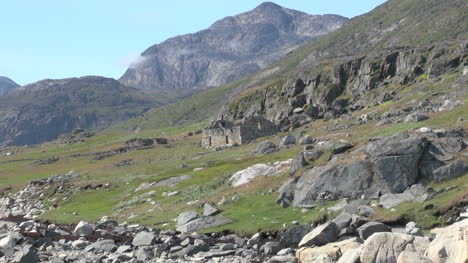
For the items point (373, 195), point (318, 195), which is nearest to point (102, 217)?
point (318, 195)

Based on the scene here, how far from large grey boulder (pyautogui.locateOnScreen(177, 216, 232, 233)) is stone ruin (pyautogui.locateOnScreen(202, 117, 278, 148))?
281ft

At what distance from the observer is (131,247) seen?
37.4m

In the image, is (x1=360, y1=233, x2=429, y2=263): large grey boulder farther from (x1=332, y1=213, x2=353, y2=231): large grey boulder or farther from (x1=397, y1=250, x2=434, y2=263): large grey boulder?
(x1=332, y1=213, x2=353, y2=231): large grey boulder

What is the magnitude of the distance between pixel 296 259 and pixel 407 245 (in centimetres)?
774

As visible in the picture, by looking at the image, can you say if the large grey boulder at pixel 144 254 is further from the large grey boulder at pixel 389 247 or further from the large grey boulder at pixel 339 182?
the large grey boulder at pixel 389 247

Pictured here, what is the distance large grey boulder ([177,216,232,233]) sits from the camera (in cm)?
4296

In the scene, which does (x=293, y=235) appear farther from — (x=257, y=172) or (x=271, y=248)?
(x=257, y=172)

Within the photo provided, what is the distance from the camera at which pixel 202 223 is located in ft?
144

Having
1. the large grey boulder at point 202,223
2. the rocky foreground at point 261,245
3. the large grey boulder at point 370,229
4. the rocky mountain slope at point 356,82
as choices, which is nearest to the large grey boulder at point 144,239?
the rocky foreground at point 261,245

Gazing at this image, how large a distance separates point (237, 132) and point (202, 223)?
88.3 m

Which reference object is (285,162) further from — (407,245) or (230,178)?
(407,245)

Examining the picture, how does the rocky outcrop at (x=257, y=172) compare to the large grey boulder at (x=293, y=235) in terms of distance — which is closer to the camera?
the large grey boulder at (x=293, y=235)

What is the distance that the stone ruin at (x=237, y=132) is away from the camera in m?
131

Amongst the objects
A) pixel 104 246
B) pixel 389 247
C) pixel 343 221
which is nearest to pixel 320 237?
pixel 343 221
